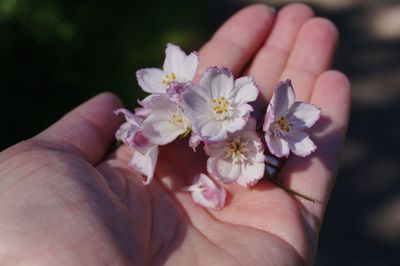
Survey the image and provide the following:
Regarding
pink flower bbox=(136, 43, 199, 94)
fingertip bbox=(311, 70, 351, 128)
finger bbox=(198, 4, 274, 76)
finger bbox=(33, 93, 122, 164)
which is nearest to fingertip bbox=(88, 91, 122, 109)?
finger bbox=(33, 93, 122, 164)

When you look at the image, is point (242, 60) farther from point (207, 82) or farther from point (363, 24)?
point (363, 24)

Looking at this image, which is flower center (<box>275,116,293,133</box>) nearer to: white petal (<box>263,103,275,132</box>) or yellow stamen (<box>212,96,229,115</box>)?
white petal (<box>263,103,275,132</box>)

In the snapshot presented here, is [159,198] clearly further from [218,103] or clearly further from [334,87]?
[334,87]

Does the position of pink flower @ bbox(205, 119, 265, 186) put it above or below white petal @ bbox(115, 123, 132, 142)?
below

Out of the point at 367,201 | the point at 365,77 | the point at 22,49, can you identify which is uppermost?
the point at 22,49

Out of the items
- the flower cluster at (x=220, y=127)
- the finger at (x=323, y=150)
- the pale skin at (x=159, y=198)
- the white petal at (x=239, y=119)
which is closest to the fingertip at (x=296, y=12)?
the pale skin at (x=159, y=198)

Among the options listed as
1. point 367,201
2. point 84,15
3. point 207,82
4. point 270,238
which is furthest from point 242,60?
point 84,15
